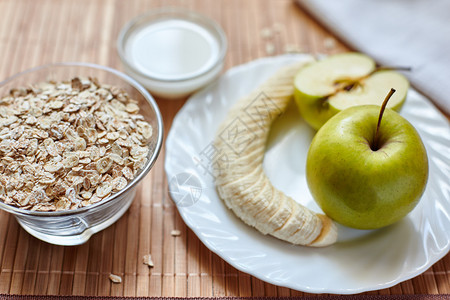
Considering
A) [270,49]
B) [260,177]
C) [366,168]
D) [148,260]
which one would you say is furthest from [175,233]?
[270,49]

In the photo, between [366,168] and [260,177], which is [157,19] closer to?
[260,177]

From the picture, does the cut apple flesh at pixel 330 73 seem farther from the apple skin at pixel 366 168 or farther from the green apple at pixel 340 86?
the apple skin at pixel 366 168

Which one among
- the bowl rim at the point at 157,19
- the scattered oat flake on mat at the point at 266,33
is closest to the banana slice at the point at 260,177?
the bowl rim at the point at 157,19

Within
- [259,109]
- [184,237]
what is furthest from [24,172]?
[259,109]

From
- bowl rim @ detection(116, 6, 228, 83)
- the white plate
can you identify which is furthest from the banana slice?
bowl rim @ detection(116, 6, 228, 83)

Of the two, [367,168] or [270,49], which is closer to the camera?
[367,168]

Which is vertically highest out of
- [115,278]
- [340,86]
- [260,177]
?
[340,86]

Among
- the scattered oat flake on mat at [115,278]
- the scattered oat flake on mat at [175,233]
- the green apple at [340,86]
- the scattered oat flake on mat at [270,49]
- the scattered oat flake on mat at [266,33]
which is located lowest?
the scattered oat flake on mat at [115,278]
